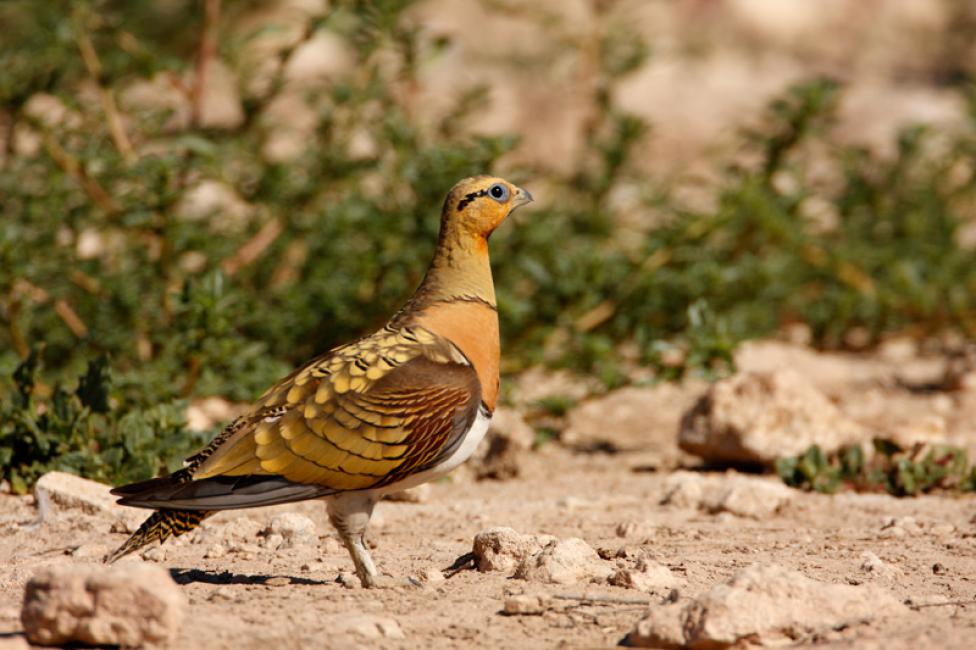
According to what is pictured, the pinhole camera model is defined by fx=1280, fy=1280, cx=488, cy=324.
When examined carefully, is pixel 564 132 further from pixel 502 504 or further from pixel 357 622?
pixel 357 622

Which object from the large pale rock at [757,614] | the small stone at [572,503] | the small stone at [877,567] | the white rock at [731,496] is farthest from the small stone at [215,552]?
the small stone at [877,567]

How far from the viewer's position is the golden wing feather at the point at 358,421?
390 centimetres

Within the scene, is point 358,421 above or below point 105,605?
above

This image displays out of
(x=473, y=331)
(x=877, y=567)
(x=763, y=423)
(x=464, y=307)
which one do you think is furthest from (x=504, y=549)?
(x=763, y=423)

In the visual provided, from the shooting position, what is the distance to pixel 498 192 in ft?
15.2

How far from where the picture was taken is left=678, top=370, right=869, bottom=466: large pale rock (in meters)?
5.98

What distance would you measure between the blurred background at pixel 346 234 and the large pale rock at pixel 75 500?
265mm

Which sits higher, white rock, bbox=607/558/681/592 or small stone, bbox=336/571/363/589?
white rock, bbox=607/558/681/592

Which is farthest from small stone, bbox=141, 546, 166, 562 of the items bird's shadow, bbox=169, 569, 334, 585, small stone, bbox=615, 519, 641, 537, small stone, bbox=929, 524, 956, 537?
small stone, bbox=929, 524, 956, 537

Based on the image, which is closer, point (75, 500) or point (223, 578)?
point (223, 578)

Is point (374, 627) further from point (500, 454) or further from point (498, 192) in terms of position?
point (500, 454)

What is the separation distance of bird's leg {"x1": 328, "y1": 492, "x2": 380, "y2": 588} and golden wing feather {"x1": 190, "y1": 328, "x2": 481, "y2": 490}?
8cm

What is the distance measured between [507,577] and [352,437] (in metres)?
0.65

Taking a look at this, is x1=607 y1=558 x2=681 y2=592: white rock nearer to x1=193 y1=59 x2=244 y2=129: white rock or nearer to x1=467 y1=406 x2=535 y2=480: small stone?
x1=467 y1=406 x2=535 y2=480: small stone
